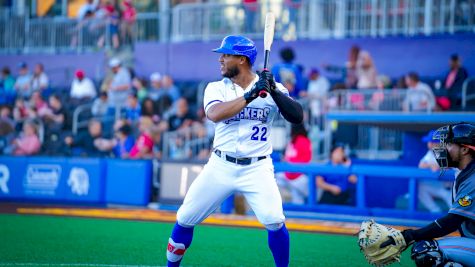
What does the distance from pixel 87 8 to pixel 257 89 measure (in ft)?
52.1

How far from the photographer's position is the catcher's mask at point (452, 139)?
19.4 feet

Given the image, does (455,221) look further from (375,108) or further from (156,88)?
(156,88)

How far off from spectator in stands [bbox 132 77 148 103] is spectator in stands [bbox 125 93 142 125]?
0.46 m

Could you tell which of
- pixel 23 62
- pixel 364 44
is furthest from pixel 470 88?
pixel 23 62

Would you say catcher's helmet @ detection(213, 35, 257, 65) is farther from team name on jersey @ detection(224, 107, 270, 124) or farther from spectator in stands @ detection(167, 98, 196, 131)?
spectator in stands @ detection(167, 98, 196, 131)

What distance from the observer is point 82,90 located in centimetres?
1970

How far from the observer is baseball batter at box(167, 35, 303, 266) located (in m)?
7.00

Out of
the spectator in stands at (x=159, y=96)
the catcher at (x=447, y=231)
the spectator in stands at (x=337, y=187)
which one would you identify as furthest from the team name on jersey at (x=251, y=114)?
the spectator in stands at (x=159, y=96)

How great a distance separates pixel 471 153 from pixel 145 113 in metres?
11.7

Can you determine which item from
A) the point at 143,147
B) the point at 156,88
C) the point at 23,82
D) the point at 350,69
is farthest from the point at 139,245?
the point at 23,82

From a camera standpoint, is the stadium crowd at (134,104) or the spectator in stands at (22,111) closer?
the stadium crowd at (134,104)

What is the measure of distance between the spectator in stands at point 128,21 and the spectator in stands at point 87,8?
45.2 inches

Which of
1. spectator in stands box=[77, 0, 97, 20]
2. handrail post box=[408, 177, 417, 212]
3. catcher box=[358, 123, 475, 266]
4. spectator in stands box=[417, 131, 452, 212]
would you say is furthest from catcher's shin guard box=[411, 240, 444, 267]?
spectator in stands box=[77, 0, 97, 20]

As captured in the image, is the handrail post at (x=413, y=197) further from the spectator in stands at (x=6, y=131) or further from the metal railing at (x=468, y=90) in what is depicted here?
the spectator in stands at (x=6, y=131)
